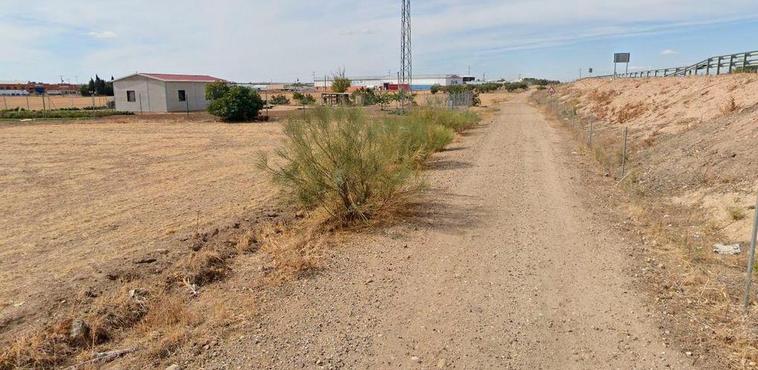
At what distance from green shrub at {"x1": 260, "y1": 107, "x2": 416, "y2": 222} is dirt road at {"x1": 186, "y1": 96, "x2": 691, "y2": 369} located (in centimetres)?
101

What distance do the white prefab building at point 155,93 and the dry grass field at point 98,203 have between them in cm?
2583

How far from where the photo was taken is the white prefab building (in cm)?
5319

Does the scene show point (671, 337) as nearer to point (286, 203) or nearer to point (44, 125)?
point (286, 203)

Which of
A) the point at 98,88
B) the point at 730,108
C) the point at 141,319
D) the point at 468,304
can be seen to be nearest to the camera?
the point at 141,319

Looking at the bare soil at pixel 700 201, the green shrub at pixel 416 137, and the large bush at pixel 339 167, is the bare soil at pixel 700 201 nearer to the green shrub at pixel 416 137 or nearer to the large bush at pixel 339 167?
the large bush at pixel 339 167

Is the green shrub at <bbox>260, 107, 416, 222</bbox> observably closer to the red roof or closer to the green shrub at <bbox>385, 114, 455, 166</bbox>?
the green shrub at <bbox>385, 114, 455, 166</bbox>

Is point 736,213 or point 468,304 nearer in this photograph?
point 468,304

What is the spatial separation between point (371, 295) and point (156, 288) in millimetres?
2671

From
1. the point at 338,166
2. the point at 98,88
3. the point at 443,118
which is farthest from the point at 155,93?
the point at 98,88

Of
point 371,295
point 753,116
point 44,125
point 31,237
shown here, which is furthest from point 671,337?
point 44,125

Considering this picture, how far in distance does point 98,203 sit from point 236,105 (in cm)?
3134

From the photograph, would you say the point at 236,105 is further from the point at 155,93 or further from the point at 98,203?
the point at 98,203

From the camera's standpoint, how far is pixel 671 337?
538cm

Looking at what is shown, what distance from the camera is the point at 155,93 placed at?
175ft
